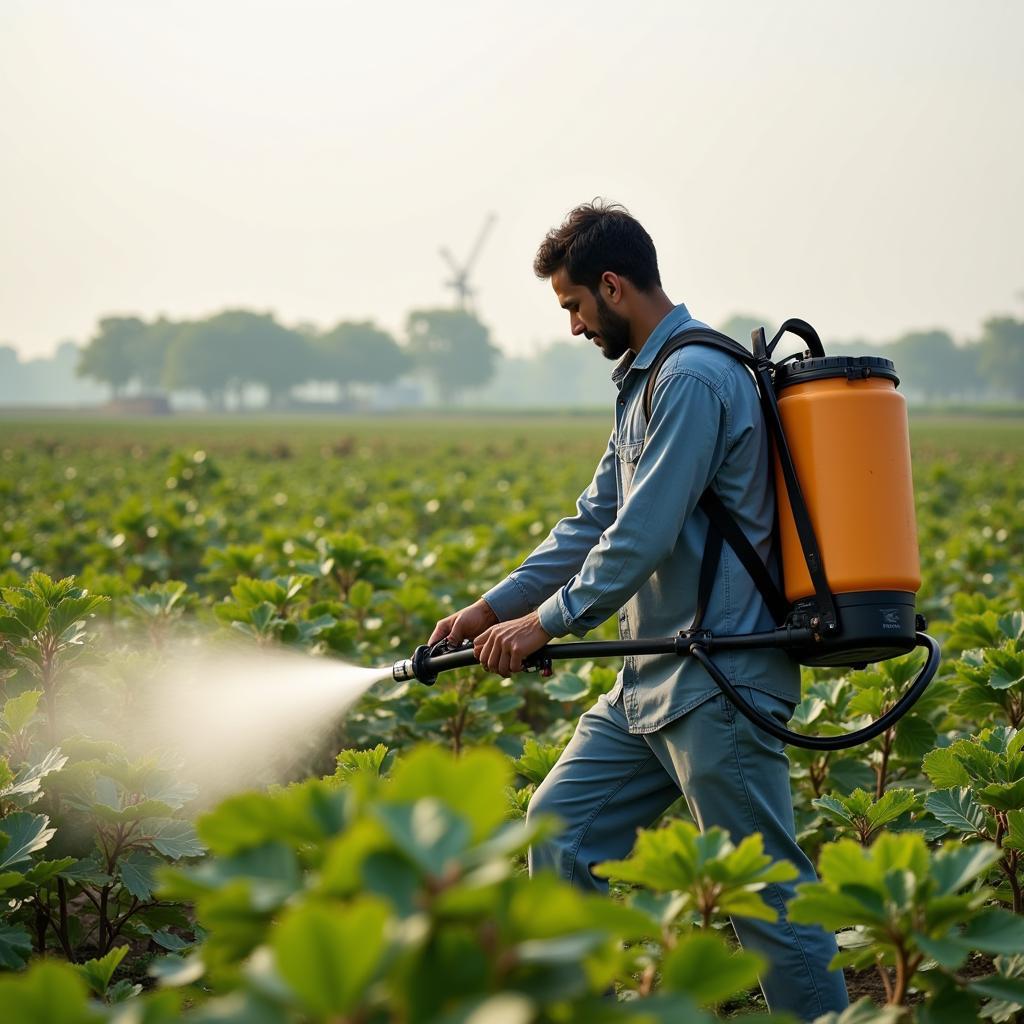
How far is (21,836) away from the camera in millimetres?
2502

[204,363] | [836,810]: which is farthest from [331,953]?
[204,363]

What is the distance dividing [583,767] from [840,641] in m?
0.73

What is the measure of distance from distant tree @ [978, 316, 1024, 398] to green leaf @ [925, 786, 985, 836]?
147594 mm

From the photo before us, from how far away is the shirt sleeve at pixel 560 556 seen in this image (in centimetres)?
331

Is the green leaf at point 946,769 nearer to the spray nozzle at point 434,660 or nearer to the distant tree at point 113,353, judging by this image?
the spray nozzle at point 434,660

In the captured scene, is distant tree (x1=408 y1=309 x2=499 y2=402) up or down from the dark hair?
up

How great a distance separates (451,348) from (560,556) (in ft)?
460

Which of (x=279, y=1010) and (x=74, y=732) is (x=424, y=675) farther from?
(x=279, y=1010)

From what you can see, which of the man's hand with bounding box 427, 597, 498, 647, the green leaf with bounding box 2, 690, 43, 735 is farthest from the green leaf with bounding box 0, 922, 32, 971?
the man's hand with bounding box 427, 597, 498, 647

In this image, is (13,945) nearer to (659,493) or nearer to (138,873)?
(138,873)

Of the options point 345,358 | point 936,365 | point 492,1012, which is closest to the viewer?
point 492,1012

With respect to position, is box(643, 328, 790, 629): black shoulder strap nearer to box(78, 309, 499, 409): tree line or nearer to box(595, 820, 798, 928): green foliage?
box(595, 820, 798, 928): green foliage

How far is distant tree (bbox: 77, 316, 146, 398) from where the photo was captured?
5212 inches

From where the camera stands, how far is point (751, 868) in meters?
1.79
